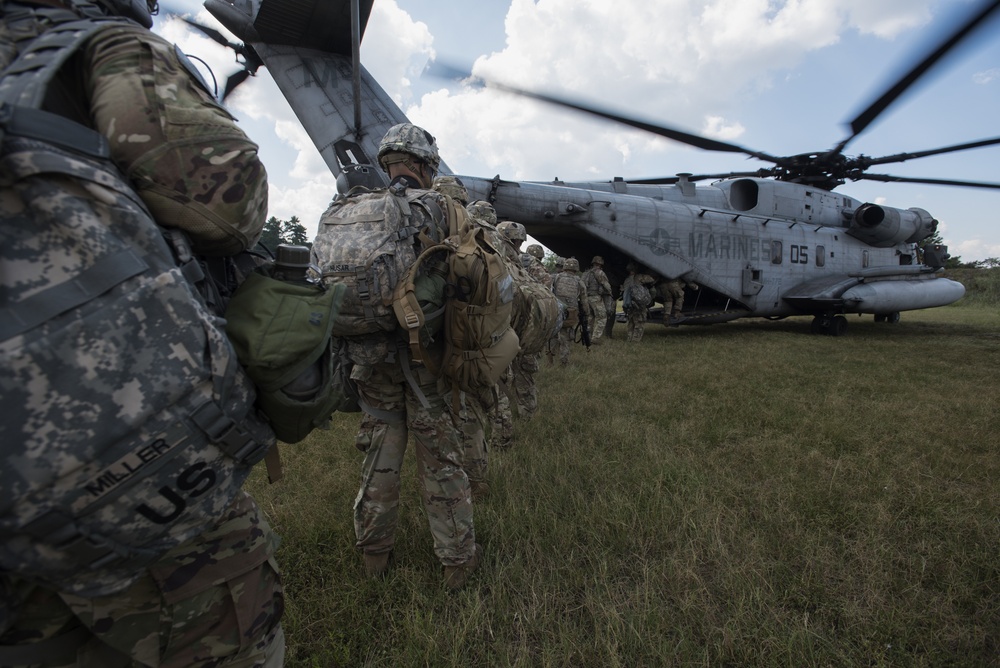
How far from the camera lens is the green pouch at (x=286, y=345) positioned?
1.00 meters

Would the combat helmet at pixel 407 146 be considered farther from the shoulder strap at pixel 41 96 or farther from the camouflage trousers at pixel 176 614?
the camouflage trousers at pixel 176 614

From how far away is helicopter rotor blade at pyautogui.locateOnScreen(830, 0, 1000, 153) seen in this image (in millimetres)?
2919

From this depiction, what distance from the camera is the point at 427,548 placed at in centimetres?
259

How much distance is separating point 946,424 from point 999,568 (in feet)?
8.10

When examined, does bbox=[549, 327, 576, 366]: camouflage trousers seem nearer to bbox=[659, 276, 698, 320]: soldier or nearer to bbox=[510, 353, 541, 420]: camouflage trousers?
bbox=[510, 353, 541, 420]: camouflage trousers

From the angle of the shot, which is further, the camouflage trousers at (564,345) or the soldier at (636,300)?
the soldier at (636,300)

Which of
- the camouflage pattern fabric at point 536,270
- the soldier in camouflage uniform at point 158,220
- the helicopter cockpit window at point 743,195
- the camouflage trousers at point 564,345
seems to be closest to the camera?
the soldier in camouflage uniform at point 158,220

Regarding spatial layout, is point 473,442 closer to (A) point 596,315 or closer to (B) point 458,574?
(B) point 458,574

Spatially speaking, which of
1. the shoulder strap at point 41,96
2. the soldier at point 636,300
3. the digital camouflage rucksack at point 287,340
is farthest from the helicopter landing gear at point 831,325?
the shoulder strap at point 41,96

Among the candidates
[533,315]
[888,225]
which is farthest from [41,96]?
[888,225]

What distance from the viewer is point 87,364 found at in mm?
770

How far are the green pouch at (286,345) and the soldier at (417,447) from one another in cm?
107

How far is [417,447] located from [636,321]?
7.88m

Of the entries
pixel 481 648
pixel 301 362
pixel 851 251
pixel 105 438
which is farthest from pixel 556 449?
pixel 851 251
